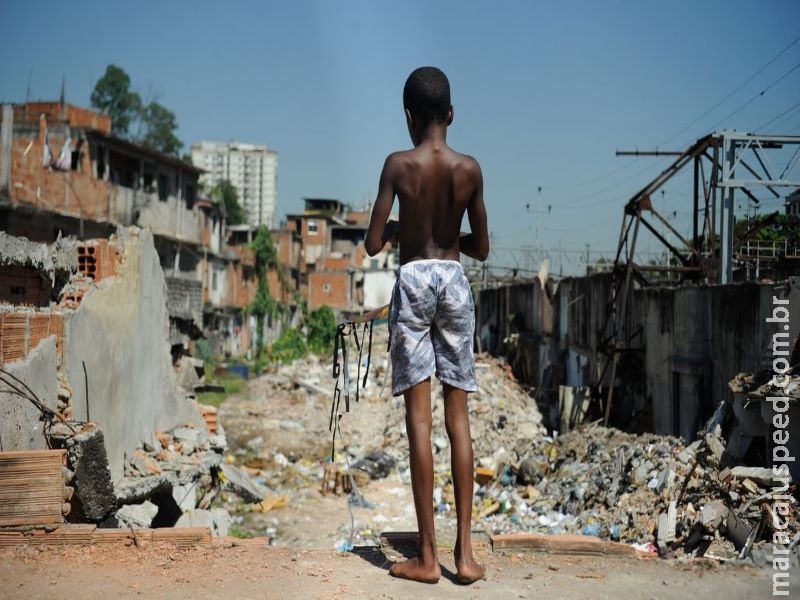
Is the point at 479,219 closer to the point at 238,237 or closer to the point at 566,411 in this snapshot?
the point at 566,411

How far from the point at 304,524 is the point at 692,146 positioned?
29.1 feet

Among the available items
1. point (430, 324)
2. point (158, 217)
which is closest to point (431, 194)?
point (430, 324)

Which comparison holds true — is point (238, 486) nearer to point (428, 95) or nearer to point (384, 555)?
point (384, 555)

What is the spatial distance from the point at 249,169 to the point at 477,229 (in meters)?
77.8

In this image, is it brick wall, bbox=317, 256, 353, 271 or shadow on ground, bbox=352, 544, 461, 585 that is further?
brick wall, bbox=317, 256, 353, 271

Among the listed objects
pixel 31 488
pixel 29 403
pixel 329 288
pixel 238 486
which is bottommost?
pixel 238 486

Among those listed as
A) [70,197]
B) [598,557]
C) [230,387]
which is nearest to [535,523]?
[598,557]

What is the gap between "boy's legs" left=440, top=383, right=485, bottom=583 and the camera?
3.39 meters

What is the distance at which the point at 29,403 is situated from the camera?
5.18 metres

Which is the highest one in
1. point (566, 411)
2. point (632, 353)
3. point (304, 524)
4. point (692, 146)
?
point (692, 146)

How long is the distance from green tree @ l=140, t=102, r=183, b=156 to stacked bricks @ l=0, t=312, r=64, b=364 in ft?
162

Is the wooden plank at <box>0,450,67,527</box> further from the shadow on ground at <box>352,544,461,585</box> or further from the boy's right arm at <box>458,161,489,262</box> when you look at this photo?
the boy's right arm at <box>458,161,489,262</box>

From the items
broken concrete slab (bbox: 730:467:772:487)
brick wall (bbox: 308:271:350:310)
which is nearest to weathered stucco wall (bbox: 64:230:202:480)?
broken concrete slab (bbox: 730:467:772:487)

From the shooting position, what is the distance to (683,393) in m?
10.8
